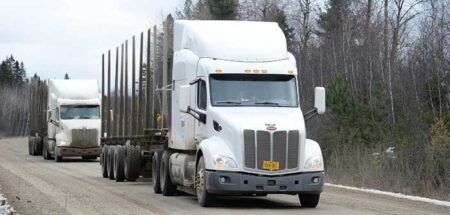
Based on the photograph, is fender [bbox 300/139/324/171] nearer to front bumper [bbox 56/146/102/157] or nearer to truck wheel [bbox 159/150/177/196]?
truck wheel [bbox 159/150/177/196]

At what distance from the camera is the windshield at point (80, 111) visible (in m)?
38.9

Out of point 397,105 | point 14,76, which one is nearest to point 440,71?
point 397,105

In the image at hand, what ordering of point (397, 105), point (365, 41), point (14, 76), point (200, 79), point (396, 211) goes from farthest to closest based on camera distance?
point (14, 76), point (365, 41), point (397, 105), point (200, 79), point (396, 211)

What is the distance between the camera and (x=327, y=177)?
2456 cm

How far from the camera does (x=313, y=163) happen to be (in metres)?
15.2

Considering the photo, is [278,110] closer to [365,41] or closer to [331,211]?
[331,211]

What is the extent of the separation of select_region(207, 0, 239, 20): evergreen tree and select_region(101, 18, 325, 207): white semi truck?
48.1 meters

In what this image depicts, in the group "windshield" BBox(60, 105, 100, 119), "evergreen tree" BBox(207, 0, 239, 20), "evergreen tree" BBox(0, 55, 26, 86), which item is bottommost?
"windshield" BBox(60, 105, 100, 119)

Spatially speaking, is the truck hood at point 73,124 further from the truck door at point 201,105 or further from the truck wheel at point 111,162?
the truck door at point 201,105

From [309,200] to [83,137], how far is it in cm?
2454

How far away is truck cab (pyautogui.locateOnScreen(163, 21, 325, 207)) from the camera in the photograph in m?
14.8

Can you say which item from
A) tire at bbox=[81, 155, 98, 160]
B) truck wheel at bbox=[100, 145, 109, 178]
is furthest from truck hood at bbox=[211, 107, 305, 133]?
tire at bbox=[81, 155, 98, 160]

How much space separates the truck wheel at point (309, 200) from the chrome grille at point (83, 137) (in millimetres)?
24264

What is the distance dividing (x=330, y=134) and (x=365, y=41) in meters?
19.3
